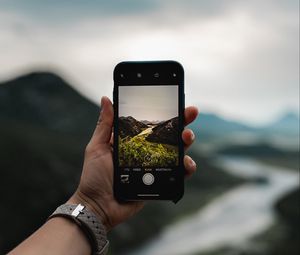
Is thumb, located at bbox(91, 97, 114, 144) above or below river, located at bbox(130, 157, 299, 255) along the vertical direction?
above

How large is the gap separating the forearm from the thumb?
781 mm

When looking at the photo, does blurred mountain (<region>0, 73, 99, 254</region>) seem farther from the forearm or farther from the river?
the forearm

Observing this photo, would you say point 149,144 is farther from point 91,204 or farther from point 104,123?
point 91,204

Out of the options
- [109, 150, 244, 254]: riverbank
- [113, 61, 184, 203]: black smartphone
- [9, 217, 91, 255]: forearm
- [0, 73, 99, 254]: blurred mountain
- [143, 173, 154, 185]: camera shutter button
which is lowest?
[109, 150, 244, 254]: riverbank

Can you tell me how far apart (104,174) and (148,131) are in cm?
53

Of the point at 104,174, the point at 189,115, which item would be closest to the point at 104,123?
the point at 104,174

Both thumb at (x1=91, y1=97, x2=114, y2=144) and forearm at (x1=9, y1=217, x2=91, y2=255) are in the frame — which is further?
thumb at (x1=91, y1=97, x2=114, y2=144)

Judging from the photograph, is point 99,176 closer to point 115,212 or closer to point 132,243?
point 115,212

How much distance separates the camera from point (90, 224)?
4023 millimetres

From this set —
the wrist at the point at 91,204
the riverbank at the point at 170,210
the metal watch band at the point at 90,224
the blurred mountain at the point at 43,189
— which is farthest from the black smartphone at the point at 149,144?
the riverbank at the point at 170,210

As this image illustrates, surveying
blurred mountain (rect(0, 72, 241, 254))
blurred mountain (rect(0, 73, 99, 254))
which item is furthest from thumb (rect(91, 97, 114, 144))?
blurred mountain (rect(0, 72, 241, 254))

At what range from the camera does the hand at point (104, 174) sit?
4418 millimetres

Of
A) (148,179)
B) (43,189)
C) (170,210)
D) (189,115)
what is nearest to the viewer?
(189,115)

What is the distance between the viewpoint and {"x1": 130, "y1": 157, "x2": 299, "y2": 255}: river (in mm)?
75000
